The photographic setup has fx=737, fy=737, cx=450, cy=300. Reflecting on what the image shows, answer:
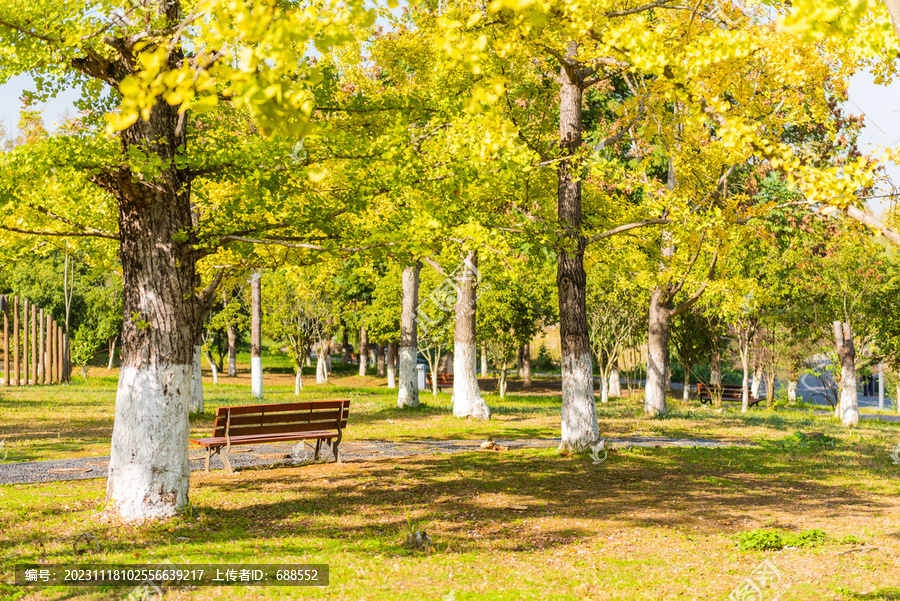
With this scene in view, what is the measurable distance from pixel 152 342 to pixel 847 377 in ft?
59.9

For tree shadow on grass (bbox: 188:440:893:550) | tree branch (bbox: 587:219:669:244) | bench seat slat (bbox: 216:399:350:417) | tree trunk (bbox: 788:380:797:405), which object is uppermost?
tree branch (bbox: 587:219:669:244)

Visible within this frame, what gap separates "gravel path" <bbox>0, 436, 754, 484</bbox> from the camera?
873 cm

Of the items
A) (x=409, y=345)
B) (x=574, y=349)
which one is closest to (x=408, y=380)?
(x=409, y=345)

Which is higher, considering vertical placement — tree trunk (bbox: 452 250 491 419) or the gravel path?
tree trunk (bbox: 452 250 491 419)

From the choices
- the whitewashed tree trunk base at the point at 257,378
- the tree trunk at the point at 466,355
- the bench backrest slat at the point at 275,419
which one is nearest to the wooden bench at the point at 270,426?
the bench backrest slat at the point at 275,419

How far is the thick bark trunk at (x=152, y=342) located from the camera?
20.8 feet

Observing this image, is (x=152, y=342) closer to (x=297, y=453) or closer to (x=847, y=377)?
(x=297, y=453)

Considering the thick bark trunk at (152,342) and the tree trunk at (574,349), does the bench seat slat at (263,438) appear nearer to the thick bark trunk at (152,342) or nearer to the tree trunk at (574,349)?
the thick bark trunk at (152,342)

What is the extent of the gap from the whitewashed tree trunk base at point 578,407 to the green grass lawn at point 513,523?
1.45 feet

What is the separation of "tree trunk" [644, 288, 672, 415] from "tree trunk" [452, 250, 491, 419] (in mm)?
4638

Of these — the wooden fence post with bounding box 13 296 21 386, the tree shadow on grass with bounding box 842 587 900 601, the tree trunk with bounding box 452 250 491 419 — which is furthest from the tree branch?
the wooden fence post with bounding box 13 296 21 386

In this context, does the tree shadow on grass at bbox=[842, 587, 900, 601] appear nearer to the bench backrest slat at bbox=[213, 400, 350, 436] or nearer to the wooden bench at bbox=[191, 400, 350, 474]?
the bench backrest slat at bbox=[213, 400, 350, 436]

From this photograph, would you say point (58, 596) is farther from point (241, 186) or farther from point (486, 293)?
point (486, 293)

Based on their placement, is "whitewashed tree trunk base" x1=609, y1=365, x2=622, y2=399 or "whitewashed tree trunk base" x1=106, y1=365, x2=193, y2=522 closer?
"whitewashed tree trunk base" x1=106, y1=365, x2=193, y2=522
